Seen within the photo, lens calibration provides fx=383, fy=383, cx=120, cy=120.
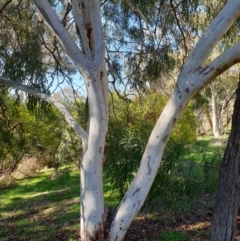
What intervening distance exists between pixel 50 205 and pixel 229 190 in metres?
5.22

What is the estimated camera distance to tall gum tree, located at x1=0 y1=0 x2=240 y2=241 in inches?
Answer: 156

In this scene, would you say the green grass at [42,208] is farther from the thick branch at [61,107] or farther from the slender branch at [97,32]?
the slender branch at [97,32]

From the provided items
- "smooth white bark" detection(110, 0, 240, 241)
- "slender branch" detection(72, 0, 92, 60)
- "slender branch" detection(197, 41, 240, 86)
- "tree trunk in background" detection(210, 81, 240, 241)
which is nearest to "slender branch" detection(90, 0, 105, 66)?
"slender branch" detection(72, 0, 92, 60)

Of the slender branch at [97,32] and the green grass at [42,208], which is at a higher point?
the slender branch at [97,32]

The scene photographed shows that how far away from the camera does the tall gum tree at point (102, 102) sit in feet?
13.0

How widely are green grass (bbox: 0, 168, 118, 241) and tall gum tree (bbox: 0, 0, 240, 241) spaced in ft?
4.24

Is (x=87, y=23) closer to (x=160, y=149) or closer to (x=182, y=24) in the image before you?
(x=160, y=149)

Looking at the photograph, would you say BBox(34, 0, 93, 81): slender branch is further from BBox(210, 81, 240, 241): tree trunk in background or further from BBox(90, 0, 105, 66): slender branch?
BBox(210, 81, 240, 241): tree trunk in background

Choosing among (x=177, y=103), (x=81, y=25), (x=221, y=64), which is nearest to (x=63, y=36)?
(x=81, y=25)

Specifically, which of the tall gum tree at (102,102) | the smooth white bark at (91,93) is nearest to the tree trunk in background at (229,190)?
the tall gum tree at (102,102)

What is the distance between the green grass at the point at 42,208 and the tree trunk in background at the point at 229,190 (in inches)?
81.7

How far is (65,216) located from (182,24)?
3967 mm

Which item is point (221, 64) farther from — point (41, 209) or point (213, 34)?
point (41, 209)

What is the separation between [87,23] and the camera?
4.70 m
